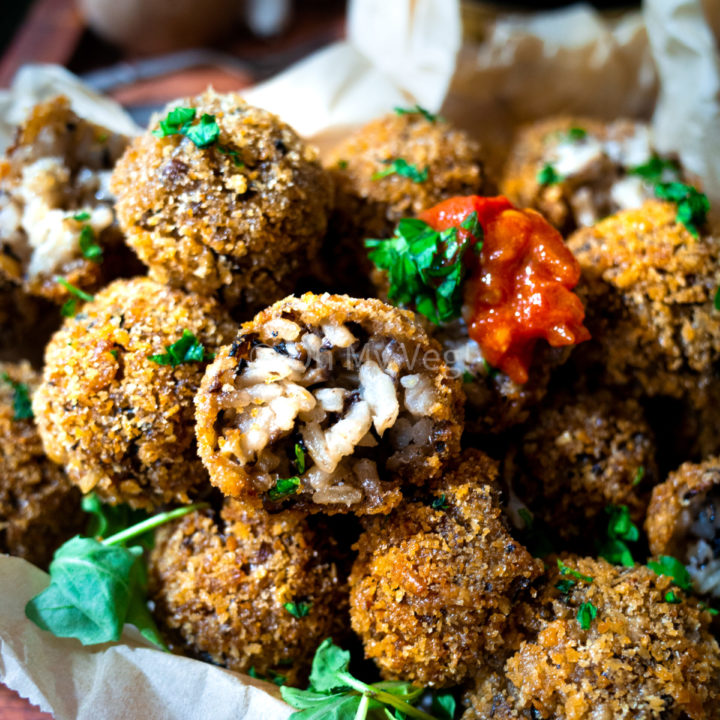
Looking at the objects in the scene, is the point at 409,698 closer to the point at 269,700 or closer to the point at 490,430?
the point at 269,700

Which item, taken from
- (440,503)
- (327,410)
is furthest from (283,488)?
(440,503)

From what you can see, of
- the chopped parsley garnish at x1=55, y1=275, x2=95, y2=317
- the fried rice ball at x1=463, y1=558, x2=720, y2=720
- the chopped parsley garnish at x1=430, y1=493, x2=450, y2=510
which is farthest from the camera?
the chopped parsley garnish at x1=55, y1=275, x2=95, y2=317

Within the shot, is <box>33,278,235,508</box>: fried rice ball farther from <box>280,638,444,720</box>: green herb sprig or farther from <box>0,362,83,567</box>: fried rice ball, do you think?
<box>280,638,444,720</box>: green herb sprig

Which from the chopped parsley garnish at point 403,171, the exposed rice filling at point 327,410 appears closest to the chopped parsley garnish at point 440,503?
the exposed rice filling at point 327,410

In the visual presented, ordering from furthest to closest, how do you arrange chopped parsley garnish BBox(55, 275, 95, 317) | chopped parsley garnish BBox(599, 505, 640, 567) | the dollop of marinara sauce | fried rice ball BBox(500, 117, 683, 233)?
fried rice ball BBox(500, 117, 683, 233), chopped parsley garnish BBox(55, 275, 95, 317), chopped parsley garnish BBox(599, 505, 640, 567), the dollop of marinara sauce

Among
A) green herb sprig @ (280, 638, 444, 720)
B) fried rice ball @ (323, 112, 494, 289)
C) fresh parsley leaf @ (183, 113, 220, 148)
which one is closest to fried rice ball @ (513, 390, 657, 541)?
green herb sprig @ (280, 638, 444, 720)

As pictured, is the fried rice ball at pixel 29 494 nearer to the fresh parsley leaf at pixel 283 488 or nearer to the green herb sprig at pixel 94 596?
the green herb sprig at pixel 94 596

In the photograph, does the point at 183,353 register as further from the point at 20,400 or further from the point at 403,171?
the point at 403,171

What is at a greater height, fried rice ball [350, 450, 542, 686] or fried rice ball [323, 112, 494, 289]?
fried rice ball [323, 112, 494, 289]
